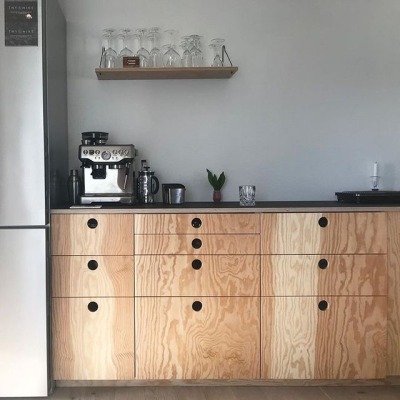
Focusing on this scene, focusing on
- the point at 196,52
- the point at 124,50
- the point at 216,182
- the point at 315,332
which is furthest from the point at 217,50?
the point at 315,332

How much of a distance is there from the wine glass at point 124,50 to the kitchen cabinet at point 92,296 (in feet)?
3.57

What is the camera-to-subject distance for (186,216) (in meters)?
2.75

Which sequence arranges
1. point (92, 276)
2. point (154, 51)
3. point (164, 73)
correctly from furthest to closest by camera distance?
point (154, 51)
point (164, 73)
point (92, 276)

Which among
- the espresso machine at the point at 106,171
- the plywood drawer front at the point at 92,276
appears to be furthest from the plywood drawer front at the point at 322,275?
the espresso machine at the point at 106,171

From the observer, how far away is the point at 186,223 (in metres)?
2.75

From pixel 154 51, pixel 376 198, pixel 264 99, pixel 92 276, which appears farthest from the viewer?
pixel 264 99

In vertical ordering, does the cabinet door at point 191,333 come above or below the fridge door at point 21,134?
below

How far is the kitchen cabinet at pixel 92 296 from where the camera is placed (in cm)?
274

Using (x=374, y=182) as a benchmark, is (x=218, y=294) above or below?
below

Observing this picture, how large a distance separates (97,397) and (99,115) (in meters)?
1.70

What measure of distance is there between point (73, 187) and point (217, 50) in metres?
1.27

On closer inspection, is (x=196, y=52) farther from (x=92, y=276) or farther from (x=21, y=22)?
(x=92, y=276)

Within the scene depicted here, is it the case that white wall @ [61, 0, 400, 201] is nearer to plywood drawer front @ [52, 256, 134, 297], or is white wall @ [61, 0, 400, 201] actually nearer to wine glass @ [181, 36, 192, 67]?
wine glass @ [181, 36, 192, 67]

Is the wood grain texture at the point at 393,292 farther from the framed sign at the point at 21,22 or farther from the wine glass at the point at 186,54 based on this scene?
the framed sign at the point at 21,22
